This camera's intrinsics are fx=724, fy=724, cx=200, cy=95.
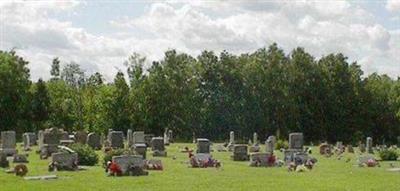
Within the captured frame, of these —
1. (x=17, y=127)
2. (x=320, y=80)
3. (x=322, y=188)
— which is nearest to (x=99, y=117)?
(x=17, y=127)

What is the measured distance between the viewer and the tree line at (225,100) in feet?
260

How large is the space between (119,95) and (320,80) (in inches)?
909

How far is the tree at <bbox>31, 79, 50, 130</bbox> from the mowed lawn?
45.5 m

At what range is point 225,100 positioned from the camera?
271 feet

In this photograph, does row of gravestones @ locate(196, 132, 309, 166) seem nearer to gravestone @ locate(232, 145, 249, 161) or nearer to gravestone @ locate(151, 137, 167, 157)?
gravestone @ locate(232, 145, 249, 161)

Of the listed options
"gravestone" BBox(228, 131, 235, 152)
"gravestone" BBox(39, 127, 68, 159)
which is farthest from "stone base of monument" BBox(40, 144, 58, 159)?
"gravestone" BBox(228, 131, 235, 152)

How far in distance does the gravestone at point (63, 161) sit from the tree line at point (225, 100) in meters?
45.1

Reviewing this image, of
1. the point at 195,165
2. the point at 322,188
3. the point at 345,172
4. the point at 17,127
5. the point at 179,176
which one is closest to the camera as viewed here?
the point at 322,188

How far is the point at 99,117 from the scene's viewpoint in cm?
8031

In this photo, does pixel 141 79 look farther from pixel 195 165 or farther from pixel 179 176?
pixel 179 176

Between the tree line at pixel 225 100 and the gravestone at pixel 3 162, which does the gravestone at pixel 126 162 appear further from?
the tree line at pixel 225 100

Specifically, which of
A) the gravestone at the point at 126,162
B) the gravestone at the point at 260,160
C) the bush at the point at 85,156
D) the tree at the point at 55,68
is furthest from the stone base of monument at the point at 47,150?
the tree at the point at 55,68

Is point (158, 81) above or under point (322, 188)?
above

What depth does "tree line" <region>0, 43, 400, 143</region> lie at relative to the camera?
79.3 metres
